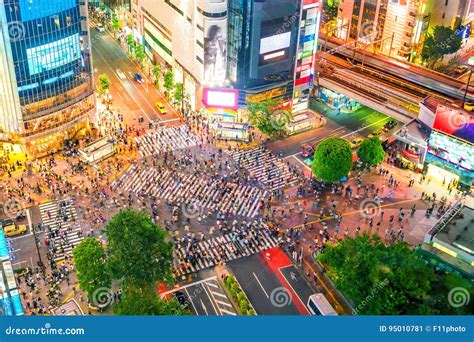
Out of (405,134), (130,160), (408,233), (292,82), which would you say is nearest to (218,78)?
(292,82)

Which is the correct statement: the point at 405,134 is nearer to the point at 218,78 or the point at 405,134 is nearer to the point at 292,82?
the point at 292,82

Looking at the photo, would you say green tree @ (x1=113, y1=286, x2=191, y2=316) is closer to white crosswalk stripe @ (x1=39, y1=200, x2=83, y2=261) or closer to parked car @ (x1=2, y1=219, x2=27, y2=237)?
white crosswalk stripe @ (x1=39, y1=200, x2=83, y2=261)

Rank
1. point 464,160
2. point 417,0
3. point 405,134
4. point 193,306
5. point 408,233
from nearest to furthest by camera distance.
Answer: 1. point 193,306
2. point 408,233
3. point 464,160
4. point 405,134
5. point 417,0

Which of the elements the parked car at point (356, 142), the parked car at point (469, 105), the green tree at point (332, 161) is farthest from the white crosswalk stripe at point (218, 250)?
the parked car at point (469, 105)

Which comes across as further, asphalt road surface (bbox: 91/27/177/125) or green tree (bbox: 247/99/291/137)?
asphalt road surface (bbox: 91/27/177/125)

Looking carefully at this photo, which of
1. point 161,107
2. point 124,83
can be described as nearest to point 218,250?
point 161,107

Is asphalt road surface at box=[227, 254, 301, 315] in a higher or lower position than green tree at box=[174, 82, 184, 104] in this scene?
lower

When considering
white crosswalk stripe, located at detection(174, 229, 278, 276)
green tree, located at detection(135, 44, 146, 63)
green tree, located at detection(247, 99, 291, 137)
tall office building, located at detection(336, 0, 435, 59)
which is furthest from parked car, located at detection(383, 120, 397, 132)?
green tree, located at detection(135, 44, 146, 63)

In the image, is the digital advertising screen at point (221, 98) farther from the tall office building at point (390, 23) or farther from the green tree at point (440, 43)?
the green tree at point (440, 43)
